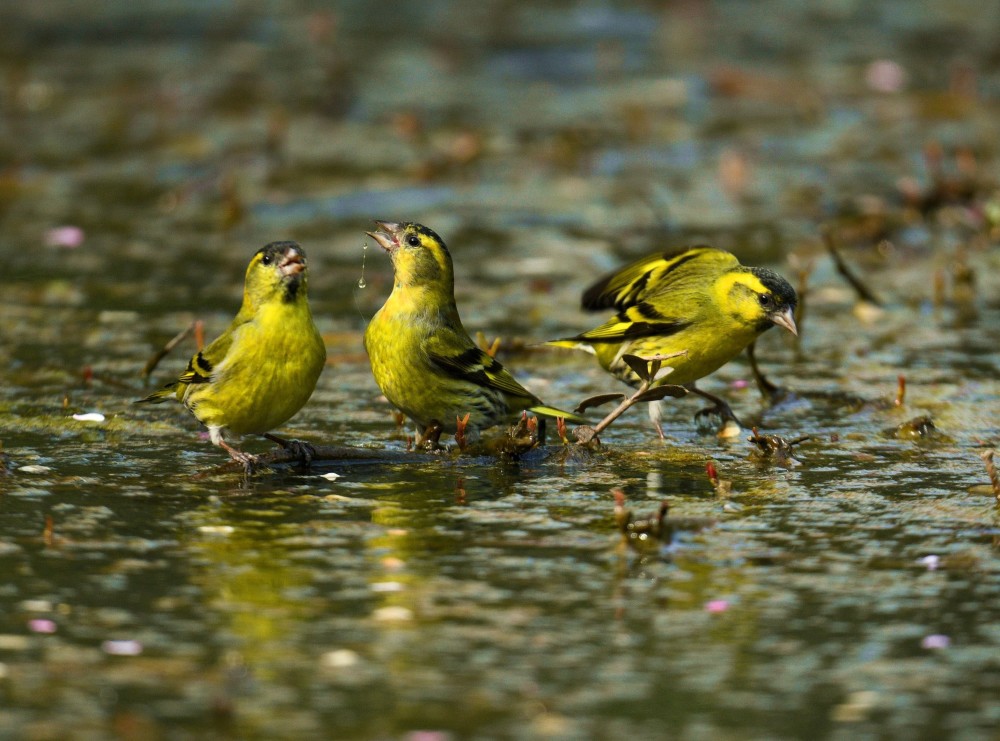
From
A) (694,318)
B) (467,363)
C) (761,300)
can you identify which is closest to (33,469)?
(467,363)

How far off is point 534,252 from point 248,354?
4.96m

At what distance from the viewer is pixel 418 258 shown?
7.18 m

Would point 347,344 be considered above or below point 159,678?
above

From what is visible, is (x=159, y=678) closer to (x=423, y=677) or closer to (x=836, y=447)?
(x=423, y=677)

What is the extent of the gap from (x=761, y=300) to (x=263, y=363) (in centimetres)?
222

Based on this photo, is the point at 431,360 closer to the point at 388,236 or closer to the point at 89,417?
the point at 388,236

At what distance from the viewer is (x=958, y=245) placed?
11.2m

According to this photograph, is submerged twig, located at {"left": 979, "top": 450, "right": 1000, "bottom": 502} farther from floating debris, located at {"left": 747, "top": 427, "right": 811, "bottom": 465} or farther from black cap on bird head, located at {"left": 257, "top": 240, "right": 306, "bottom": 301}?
black cap on bird head, located at {"left": 257, "top": 240, "right": 306, "bottom": 301}

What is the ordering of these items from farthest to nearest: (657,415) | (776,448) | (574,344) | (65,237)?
(65,237) → (574,344) → (657,415) → (776,448)

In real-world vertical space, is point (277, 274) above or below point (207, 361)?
above

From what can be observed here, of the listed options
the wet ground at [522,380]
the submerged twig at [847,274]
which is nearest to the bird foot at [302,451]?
the wet ground at [522,380]

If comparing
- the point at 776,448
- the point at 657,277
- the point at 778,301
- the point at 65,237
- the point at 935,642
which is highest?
the point at 65,237

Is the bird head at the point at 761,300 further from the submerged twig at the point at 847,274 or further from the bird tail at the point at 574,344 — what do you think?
the submerged twig at the point at 847,274

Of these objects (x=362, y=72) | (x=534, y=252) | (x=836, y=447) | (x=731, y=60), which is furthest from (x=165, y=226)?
(x=731, y=60)
